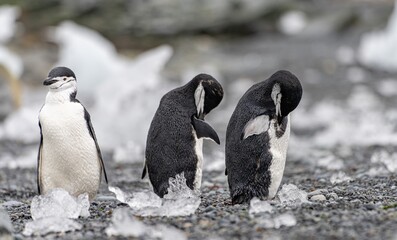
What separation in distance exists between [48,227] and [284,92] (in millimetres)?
1513

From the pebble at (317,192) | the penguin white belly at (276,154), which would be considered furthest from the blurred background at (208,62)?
the penguin white belly at (276,154)

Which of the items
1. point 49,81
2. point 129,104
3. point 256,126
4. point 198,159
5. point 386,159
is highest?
point 49,81

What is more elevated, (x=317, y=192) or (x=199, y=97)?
(x=199, y=97)

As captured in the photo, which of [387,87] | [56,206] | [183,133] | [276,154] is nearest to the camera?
[56,206]

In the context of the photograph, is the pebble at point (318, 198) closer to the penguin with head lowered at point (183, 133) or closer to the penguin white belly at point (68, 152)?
the penguin with head lowered at point (183, 133)

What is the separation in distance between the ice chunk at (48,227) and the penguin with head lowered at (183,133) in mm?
918

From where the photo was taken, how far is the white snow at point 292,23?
2003 cm

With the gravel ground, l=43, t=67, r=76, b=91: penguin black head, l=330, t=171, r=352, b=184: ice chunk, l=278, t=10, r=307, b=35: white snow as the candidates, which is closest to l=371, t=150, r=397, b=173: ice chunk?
the gravel ground

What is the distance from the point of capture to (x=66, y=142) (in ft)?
15.3

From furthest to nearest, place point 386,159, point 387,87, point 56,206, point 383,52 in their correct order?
1. point 383,52
2. point 387,87
3. point 386,159
4. point 56,206

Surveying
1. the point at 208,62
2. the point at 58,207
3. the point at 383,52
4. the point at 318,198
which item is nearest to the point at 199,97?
the point at 318,198

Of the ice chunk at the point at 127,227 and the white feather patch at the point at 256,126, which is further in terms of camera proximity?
the white feather patch at the point at 256,126

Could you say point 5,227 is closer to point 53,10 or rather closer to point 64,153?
point 64,153

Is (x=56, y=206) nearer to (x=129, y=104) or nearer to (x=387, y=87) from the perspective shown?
(x=129, y=104)
